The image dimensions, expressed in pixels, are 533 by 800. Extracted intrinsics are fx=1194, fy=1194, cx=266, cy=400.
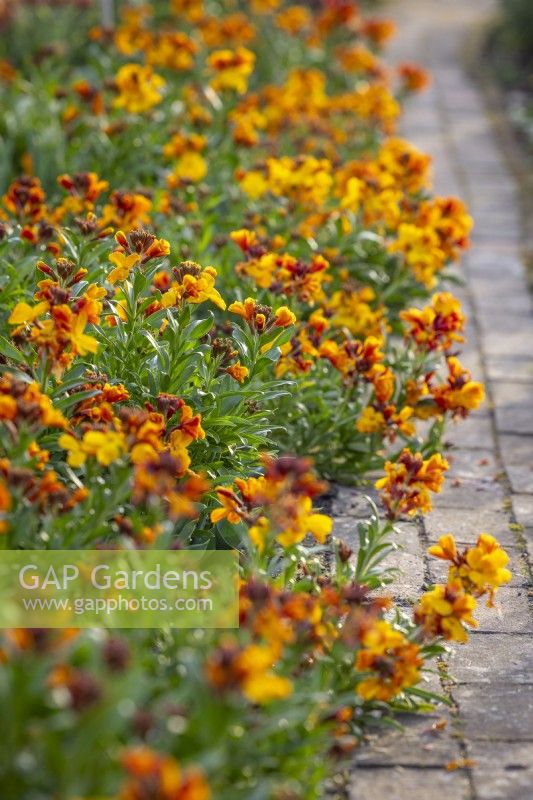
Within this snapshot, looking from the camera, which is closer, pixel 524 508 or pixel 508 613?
pixel 508 613

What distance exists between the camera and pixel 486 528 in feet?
11.0

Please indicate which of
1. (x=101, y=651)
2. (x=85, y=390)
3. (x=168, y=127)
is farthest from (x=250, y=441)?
(x=168, y=127)

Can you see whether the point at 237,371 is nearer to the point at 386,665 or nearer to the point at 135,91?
the point at 386,665

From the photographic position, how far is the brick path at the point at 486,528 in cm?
233

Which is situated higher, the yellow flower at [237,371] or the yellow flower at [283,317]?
the yellow flower at [283,317]

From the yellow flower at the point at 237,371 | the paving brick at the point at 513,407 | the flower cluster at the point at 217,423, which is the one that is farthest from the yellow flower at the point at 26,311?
the paving brick at the point at 513,407

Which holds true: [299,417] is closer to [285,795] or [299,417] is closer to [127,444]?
[127,444]

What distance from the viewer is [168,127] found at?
5.25 metres

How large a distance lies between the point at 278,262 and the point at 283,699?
5.22ft

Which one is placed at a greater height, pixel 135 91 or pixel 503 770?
pixel 135 91

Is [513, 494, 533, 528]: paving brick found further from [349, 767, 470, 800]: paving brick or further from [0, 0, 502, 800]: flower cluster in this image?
[349, 767, 470, 800]: paving brick

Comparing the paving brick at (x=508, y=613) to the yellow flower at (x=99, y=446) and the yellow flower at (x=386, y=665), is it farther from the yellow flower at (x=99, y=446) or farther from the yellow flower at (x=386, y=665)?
the yellow flower at (x=99, y=446)

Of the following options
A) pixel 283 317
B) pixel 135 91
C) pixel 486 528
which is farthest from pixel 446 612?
pixel 135 91

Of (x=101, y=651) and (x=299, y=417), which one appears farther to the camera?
(x=299, y=417)
